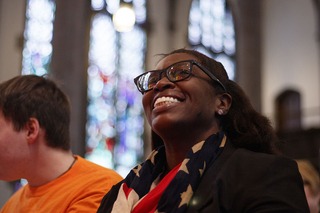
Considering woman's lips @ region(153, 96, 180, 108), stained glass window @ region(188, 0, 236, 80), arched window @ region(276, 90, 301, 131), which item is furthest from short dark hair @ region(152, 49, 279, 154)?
arched window @ region(276, 90, 301, 131)

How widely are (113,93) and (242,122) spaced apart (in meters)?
7.41

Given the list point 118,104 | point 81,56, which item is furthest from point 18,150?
point 118,104

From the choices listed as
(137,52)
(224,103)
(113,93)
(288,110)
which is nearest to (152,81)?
(224,103)

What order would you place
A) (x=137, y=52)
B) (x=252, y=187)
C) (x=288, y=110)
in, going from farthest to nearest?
(x=288, y=110)
(x=137, y=52)
(x=252, y=187)

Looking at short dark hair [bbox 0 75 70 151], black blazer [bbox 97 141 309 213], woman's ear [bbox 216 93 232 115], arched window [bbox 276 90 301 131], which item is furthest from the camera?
arched window [bbox 276 90 301 131]

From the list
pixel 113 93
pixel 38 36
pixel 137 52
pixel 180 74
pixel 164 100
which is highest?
pixel 38 36

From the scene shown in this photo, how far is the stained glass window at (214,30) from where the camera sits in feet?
35.6

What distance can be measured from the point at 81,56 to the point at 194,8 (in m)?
4.55

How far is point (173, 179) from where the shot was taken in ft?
4.45

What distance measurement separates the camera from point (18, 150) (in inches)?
78.4

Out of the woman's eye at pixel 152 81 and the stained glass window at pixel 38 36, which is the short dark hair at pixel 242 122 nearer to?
the woman's eye at pixel 152 81

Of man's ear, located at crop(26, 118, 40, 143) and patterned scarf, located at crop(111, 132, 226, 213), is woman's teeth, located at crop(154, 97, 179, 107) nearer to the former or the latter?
patterned scarf, located at crop(111, 132, 226, 213)

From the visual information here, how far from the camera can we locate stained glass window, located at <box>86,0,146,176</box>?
27.9 ft

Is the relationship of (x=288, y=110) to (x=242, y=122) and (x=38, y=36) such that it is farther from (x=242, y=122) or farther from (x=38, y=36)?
(x=242, y=122)
